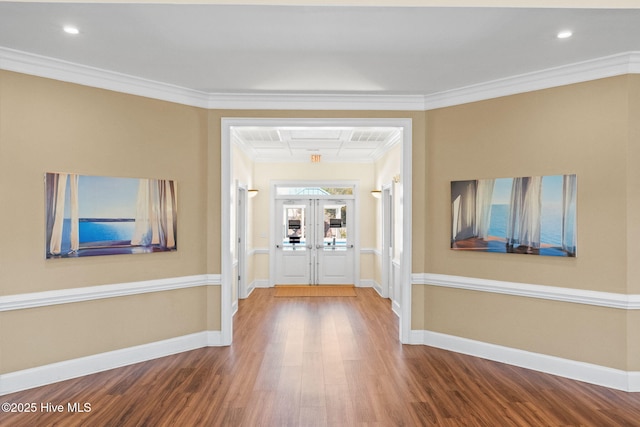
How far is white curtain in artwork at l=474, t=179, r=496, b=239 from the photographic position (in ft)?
14.0

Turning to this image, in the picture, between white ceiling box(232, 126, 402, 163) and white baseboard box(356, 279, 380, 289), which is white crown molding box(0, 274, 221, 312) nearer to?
white ceiling box(232, 126, 402, 163)

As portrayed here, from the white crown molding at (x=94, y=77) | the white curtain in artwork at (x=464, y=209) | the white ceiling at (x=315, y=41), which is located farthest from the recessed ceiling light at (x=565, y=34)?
the white crown molding at (x=94, y=77)

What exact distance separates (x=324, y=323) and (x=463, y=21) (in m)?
4.28

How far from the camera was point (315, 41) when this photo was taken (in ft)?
10.4

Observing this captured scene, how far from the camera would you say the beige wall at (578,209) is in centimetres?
355

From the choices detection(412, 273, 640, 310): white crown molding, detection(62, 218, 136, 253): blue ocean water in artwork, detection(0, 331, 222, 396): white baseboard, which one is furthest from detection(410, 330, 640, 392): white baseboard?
detection(62, 218, 136, 253): blue ocean water in artwork

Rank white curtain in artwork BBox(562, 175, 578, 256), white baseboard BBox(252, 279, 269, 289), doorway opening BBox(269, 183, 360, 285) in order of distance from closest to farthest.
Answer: white curtain in artwork BBox(562, 175, 578, 256) → white baseboard BBox(252, 279, 269, 289) → doorway opening BBox(269, 183, 360, 285)

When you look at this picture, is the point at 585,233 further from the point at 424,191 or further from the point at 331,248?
the point at 331,248

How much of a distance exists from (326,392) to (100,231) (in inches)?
107

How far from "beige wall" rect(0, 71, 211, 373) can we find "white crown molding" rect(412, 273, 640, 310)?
2.71 m

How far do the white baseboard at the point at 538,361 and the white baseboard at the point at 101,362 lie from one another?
8.49 ft

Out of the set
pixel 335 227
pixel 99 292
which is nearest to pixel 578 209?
pixel 99 292

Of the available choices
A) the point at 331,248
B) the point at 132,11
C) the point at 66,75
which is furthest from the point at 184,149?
the point at 331,248

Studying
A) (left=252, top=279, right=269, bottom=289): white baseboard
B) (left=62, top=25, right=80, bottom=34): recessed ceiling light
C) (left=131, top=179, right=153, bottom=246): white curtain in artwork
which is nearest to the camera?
(left=62, top=25, right=80, bottom=34): recessed ceiling light
